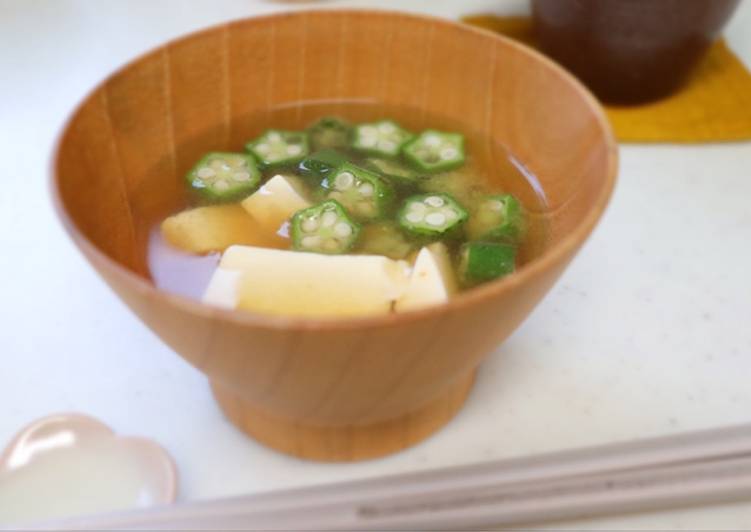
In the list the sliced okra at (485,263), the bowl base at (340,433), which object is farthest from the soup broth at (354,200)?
the bowl base at (340,433)

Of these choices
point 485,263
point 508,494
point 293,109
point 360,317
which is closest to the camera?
point 360,317

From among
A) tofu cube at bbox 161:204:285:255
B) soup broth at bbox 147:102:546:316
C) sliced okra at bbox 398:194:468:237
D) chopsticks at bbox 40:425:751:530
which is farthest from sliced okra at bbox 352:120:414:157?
chopsticks at bbox 40:425:751:530

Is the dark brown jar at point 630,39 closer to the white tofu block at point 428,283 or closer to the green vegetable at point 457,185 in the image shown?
the green vegetable at point 457,185

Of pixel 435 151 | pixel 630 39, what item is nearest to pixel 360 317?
pixel 435 151

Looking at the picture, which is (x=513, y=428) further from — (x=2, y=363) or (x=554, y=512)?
(x=2, y=363)

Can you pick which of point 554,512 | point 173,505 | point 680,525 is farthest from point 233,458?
point 680,525

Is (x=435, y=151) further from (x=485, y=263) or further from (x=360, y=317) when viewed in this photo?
(x=360, y=317)

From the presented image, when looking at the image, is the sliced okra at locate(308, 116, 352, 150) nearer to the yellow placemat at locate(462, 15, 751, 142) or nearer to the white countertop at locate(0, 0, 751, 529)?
the white countertop at locate(0, 0, 751, 529)
